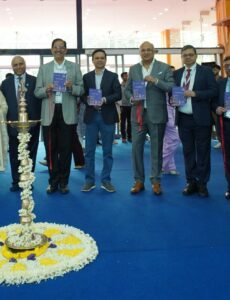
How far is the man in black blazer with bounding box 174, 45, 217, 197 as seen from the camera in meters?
3.59

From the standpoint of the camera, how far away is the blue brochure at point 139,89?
3.59m

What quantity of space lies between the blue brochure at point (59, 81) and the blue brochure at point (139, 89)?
0.69 m

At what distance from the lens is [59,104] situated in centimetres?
376

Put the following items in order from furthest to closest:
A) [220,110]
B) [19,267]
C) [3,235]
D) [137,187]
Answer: [137,187] → [220,110] → [3,235] → [19,267]

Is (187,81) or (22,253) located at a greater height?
(187,81)

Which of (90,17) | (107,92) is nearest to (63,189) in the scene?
(107,92)

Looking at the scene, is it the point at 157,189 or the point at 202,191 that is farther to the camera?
the point at 157,189

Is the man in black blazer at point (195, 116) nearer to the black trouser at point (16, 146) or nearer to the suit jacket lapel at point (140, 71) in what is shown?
the suit jacket lapel at point (140, 71)

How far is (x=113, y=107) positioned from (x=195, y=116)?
0.86 m

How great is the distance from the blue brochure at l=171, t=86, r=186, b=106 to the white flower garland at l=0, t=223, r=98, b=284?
1568 millimetres

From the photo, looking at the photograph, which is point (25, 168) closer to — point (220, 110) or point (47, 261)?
point (47, 261)

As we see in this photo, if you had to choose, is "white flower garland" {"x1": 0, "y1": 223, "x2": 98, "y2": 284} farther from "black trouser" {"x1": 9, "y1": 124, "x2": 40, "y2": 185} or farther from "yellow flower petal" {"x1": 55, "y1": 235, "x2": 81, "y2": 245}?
"black trouser" {"x1": 9, "y1": 124, "x2": 40, "y2": 185}

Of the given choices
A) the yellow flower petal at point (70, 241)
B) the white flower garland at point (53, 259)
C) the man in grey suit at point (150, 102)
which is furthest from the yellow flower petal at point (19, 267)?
the man in grey suit at point (150, 102)

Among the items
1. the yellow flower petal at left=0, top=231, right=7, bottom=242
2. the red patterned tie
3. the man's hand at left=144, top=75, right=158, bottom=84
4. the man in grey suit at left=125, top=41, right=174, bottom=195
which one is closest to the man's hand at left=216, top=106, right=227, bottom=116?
the red patterned tie
